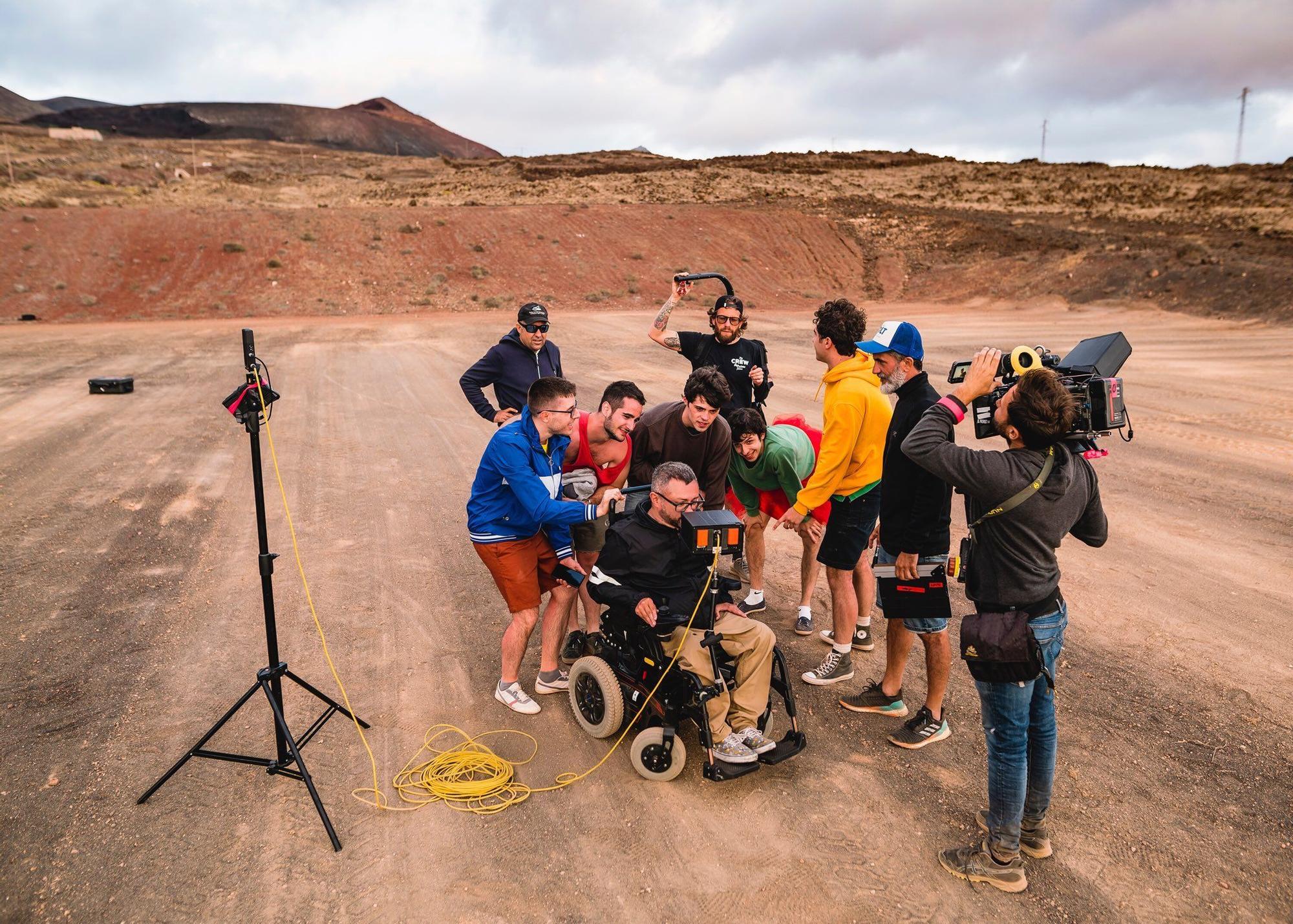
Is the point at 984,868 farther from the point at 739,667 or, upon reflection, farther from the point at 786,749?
the point at 739,667

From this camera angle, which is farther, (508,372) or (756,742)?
(508,372)

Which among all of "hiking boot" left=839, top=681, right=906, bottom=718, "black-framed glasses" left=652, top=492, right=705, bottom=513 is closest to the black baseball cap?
"black-framed glasses" left=652, top=492, right=705, bottom=513

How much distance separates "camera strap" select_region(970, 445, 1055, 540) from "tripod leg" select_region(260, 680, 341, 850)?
10.8ft

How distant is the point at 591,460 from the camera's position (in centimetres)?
526

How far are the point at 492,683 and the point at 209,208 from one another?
4191 cm

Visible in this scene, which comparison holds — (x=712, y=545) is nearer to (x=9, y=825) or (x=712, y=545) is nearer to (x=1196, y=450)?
(x=9, y=825)

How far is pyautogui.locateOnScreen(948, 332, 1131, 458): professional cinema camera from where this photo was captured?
3.18 m

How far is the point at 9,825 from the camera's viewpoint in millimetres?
3865

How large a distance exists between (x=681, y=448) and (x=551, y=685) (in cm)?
173

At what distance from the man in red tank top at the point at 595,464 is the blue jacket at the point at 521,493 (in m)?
0.20

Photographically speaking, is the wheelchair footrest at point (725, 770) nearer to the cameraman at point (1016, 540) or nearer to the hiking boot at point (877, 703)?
the cameraman at point (1016, 540)

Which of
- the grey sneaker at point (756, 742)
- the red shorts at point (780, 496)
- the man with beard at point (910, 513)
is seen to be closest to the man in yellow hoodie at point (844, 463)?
the man with beard at point (910, 513)

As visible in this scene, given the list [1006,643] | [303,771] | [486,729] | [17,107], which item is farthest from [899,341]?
[17,107]

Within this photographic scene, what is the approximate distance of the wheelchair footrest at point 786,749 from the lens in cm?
408
